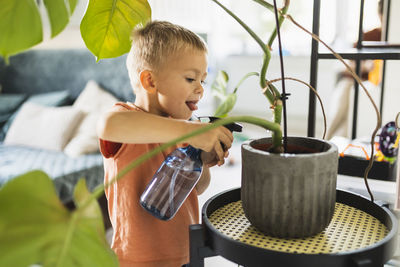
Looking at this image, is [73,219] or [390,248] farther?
[390,248]

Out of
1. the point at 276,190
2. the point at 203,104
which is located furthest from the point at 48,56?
the point at 276,190

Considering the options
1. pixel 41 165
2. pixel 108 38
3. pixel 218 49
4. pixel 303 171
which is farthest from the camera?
pixel 218 49

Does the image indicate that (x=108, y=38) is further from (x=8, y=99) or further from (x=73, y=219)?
(x=8, y=99)

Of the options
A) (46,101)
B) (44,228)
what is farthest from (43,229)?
(46,101)

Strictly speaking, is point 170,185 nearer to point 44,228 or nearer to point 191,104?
point 191,104

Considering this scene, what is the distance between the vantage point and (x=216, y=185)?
2.97 meters

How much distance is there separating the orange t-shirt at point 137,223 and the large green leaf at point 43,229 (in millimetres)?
420

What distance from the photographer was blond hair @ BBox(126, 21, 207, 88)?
85 cm

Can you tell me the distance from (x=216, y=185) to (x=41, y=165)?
128 centimetres

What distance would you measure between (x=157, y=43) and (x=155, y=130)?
286 mm

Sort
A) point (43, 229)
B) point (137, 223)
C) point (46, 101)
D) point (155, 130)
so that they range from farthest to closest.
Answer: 1. point (46, 101)
2. point (137, 223)
3. point (155, 130)
4. point (43, 229)

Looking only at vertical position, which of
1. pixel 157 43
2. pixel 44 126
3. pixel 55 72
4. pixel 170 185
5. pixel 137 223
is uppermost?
pixel 157 43

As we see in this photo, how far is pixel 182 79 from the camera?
834 millimetres

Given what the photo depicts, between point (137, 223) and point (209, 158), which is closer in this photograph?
point (209, 158)
